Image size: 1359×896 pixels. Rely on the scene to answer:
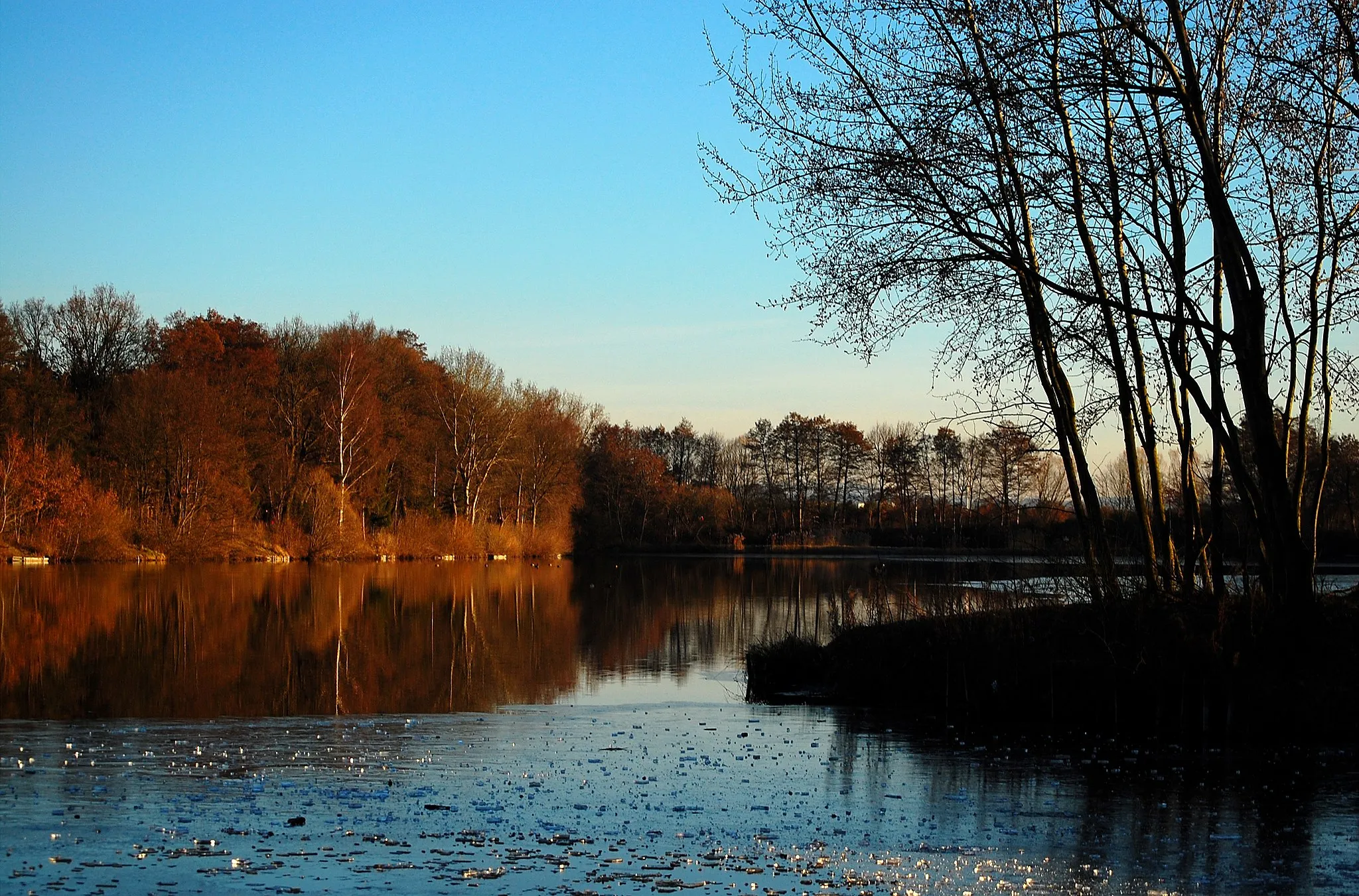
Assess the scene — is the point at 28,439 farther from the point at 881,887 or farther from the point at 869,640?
the point at 881,887

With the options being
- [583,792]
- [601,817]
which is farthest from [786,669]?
[601,817]

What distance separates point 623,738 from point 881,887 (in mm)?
5491

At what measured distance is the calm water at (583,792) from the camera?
6523 mm

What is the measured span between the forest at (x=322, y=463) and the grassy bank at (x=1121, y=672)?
23.1m

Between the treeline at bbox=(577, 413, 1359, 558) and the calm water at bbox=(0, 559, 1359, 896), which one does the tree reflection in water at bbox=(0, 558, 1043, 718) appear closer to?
the calm water at bbox=(0, 559, 1359, 896)

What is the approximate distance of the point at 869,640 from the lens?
14547 millimetres

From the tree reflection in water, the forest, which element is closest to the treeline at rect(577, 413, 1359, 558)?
the forest

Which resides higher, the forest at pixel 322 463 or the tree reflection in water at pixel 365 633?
the forest at pixel 322 463

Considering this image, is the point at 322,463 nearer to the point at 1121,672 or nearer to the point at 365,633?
the point at 365,633

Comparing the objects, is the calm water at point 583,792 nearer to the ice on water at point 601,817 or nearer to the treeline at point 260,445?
A: the ice on water at point 601,817

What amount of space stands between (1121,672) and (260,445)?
49.6 m

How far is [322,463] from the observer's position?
57.8m

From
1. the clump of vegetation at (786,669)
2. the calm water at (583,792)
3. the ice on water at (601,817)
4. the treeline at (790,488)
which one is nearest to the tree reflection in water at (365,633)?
the calm water at (583,792)

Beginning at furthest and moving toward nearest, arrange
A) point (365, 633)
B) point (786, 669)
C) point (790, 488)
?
1. point (790, 488)
2. point (365, 633)
3. point (786, 669)
